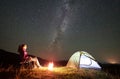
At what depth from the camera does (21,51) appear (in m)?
16.7

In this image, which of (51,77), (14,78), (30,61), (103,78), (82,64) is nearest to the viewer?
(14,78)

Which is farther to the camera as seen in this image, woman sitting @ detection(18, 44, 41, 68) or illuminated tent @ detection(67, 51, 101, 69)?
illuminated tent @ detection(67, 51, 101, 69)

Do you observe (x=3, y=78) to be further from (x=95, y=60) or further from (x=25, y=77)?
(x=95, y=60)

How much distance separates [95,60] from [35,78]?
9.73 m

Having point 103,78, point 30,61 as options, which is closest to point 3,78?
point 30,61

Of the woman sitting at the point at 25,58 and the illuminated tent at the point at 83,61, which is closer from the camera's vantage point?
the woman sitting at the point at 25,58

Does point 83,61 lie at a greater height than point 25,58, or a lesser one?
greater

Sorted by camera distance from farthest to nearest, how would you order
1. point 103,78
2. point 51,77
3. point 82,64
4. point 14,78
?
point 82,64 → point 103,78 → point 51,77 → point 14,78

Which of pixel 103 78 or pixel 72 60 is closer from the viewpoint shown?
pixel 103 78

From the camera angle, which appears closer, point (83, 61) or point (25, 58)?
point (25, 58)

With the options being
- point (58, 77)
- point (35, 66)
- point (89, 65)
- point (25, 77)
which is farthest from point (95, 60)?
point (25, 77)

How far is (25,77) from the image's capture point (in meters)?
12.0

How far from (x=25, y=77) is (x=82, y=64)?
874 centimetres

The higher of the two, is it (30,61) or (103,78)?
(30,61)
